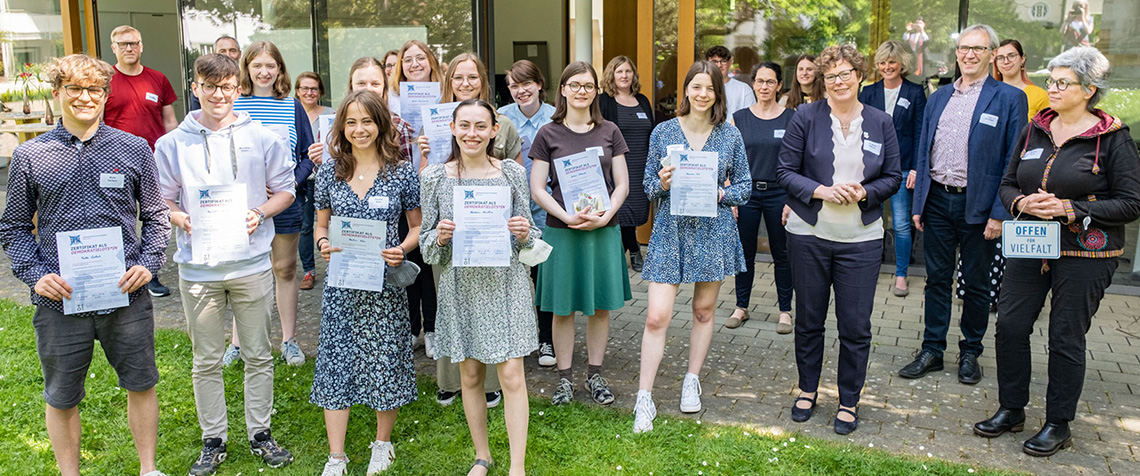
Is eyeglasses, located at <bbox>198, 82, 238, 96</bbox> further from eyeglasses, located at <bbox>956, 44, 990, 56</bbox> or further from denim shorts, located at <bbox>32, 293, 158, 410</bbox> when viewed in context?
eyeglasses, located at <bbox>956, 44, 990, 56</bbox>

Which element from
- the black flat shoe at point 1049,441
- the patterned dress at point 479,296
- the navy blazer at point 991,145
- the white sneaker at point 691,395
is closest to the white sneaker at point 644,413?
the white sneaker at point 691,395

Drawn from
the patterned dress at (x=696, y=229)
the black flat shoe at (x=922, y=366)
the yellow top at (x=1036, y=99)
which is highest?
the yellow top at (x=1036, y=99)

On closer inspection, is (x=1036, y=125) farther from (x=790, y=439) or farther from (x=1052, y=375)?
(x=790, y=439)

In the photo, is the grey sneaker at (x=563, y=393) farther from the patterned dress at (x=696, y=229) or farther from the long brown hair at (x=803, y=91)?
the long brown hair at (x=803, y=91)

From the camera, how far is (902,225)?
767 cm

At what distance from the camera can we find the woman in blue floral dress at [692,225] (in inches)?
194

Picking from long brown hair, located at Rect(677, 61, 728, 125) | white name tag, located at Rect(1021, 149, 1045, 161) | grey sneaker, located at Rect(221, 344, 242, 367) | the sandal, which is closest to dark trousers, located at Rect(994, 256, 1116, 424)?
white name tag, located at Rect(1021, 149, 1045, 161)

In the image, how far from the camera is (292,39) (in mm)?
11070

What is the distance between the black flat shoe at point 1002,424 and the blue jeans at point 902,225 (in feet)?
9.99

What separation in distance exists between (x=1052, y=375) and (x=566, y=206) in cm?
266

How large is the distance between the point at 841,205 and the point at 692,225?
2.72 feet

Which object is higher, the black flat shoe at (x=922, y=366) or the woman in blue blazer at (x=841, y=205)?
the woman in blue blazer at (x=841, y=205)

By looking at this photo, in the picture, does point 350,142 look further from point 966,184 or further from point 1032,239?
point 966,184

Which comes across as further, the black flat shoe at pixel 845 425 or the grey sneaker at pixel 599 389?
the grey sneaker at pixel 599 389
